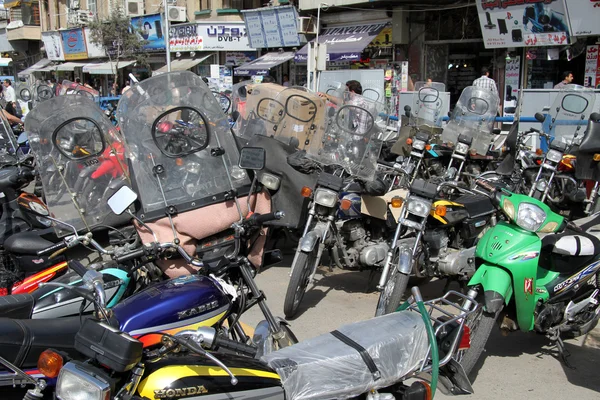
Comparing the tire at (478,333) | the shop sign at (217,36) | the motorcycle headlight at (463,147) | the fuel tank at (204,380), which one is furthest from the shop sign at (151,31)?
the fuel tank at (204,380)

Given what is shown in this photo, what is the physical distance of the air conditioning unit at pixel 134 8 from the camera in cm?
2788

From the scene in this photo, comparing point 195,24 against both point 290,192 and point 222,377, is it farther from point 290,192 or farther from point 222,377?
point 222,377

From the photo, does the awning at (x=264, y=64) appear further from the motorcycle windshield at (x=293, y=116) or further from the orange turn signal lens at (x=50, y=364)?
the orange turn signal lens at (x=50, y=364)

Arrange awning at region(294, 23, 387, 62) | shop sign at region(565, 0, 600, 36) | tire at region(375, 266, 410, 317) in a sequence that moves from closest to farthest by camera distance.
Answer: tire at region(375, 266, 410, 317)
shop sign at region(565, 0, 600, 36)
awning at region(294, 23, 387, 62)

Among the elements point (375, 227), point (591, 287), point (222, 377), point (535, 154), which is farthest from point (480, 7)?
point (222, 377)

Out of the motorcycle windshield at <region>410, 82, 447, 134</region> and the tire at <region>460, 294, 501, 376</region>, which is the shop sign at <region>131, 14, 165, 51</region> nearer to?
the motorcycle windshield at <region>410, 82, 447, 134</region>

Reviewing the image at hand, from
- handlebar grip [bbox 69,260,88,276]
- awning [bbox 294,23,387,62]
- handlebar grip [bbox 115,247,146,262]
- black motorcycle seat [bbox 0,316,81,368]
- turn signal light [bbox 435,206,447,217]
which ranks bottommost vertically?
turn signal light [bbox 435,206,447,217]

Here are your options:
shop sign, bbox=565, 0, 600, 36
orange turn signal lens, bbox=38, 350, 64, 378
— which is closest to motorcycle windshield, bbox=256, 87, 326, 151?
orange turn signal lens, bbox=38, 350, 64, 378

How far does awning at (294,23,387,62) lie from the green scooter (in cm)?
1376

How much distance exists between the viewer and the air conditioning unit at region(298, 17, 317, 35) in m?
19.5

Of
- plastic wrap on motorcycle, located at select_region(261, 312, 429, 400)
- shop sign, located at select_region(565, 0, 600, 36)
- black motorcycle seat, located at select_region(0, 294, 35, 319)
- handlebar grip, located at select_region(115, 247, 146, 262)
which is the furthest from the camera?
shop sign, located at select_region(565, 0, 600, 36)

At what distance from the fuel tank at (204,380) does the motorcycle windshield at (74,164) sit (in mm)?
2032

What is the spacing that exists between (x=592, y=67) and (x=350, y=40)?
23.3ft

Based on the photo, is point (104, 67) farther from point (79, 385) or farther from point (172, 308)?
point (79, 385)
